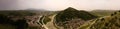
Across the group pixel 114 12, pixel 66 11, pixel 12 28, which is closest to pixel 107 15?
pixel 114 12

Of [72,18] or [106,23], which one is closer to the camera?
[106,23]

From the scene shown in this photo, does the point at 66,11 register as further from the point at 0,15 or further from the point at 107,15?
the point at 0,15

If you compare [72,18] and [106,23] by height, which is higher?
[72,18]

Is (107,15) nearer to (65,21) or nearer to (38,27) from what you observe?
(65,21)

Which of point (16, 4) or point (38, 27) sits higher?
point (16, 4)

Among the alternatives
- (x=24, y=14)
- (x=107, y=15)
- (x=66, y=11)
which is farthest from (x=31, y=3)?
(x=107, y=15)

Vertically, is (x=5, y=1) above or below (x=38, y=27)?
above

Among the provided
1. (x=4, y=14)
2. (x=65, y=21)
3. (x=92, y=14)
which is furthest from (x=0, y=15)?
(x=92, y=14)
